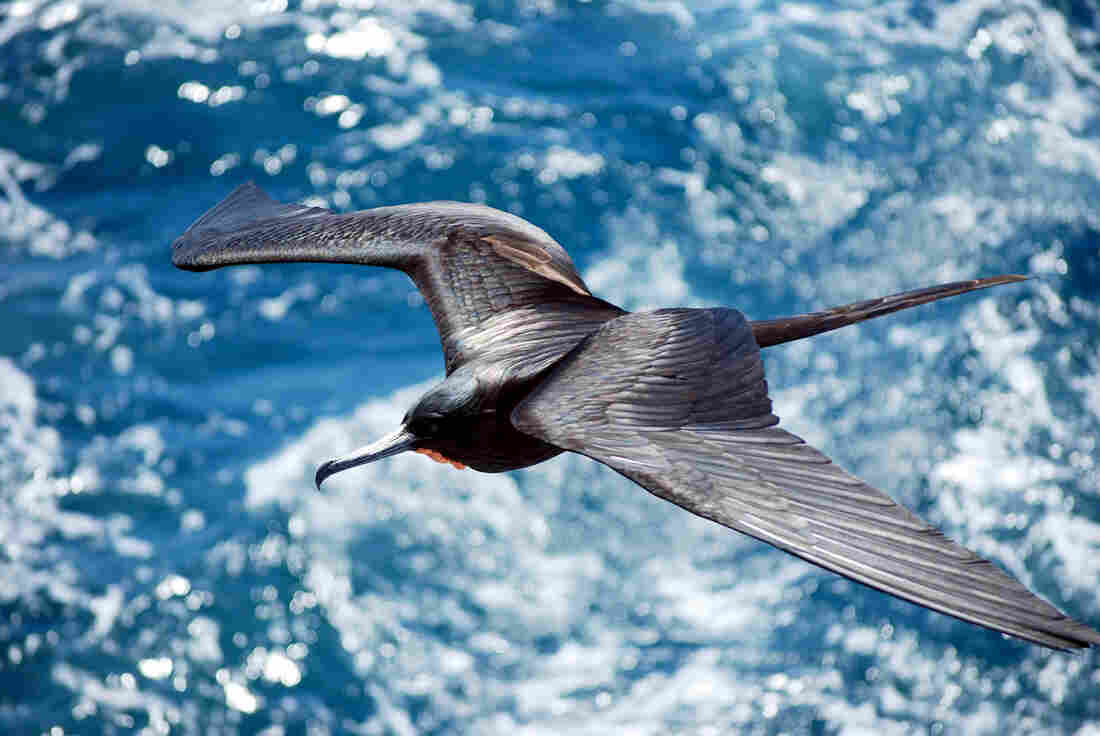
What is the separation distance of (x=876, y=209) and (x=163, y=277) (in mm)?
6988

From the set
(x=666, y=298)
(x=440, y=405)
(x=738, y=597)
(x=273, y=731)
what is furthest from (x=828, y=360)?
(x=440, y=405)

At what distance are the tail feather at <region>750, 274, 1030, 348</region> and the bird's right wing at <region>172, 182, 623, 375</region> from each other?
0.69 m

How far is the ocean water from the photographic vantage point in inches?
452

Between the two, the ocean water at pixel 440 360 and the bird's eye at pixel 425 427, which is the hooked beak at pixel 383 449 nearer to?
the bird's eye at pixel 425 427

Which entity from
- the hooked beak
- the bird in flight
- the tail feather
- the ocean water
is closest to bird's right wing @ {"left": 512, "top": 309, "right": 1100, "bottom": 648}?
the bird in flight

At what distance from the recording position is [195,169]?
14367 millimetres

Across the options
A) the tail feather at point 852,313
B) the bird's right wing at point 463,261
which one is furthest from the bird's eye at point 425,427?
the tail feather at point 852,313

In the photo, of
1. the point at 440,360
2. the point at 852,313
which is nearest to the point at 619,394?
the point at 852,313

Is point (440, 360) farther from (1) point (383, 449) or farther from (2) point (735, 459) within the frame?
(2) point (735, 459)

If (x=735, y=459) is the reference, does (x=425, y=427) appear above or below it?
below

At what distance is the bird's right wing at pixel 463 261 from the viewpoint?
5273 millimetres

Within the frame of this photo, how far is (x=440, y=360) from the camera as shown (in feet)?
45.5

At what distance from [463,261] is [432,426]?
0.95 m

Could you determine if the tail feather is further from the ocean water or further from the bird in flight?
the ocean water
